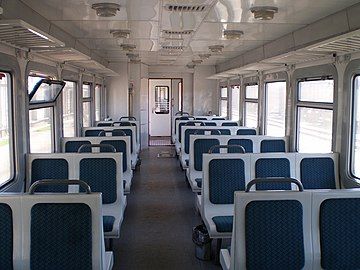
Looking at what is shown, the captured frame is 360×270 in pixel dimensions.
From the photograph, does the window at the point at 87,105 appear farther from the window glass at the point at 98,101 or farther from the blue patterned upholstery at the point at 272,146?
the blue patterned upholstery at the point at 272,146

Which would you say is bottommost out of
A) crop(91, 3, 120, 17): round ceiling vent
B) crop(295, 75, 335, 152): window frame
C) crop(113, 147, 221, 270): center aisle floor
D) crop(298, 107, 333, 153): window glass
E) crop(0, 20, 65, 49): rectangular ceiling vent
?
crop(113, 147, 221, 270): center aisle floor

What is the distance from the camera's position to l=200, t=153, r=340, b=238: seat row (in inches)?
163

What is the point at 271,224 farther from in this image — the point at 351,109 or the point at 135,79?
the point at 135,79

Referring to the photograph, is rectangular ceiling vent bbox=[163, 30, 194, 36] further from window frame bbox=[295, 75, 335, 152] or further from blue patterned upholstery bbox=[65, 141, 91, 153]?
blue patterned upholstery bbox=[65, 141, 91, 153]

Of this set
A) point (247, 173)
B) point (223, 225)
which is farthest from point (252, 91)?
point (223, 225)

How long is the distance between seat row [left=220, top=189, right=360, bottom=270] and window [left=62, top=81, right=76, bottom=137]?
4.79m

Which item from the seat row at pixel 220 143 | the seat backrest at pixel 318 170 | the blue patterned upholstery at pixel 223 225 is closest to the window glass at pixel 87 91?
the seat row at pixel 220 143

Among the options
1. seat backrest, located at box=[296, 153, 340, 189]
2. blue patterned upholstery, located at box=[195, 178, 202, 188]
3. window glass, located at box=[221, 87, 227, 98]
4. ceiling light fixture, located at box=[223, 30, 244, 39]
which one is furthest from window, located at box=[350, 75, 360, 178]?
window glass, located at box=[221, 87, 227, 98]

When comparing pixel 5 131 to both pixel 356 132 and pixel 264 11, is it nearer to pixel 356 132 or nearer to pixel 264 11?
pixel 264 11

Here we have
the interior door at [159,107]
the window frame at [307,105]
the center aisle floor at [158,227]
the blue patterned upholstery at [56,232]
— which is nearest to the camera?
the blue patterned upholstery at [56,232]

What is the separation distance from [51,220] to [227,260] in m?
1.23

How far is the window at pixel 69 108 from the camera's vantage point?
270 inches

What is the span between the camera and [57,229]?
2.53 meters

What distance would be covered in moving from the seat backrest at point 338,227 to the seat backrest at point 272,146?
10.8ft
